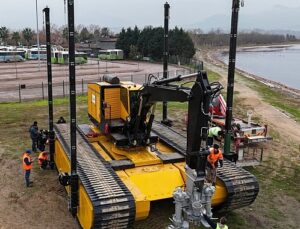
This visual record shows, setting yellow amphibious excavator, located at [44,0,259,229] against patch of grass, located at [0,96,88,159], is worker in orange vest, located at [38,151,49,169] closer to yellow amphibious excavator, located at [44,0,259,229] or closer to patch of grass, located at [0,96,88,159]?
yellow amphibious excavator, located at [44,0,259,229]

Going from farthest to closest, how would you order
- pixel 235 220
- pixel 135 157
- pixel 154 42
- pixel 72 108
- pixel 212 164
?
pixel 154 42 < pixel 135 157 < pixel 235 220 < pixel 212 164 < pixel 72 108

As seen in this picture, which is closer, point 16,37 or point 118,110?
point 118,110

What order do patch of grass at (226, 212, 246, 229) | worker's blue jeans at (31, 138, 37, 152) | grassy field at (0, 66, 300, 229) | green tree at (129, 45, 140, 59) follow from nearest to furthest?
1. patch of grass at (226, 212, 246, 229)
2. grassy field at (0, 66, 300, 229)
3. worker's blue jeans at (31, 138, 37, 152)
4. green tree at (129, 45, 140, 59)

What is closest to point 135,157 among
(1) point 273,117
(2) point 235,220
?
(2) point 235,220

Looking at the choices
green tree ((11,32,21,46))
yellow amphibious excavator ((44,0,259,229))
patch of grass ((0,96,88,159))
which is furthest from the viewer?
green tree ((11,32,21,46))

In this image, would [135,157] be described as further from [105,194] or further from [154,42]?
[154,42]

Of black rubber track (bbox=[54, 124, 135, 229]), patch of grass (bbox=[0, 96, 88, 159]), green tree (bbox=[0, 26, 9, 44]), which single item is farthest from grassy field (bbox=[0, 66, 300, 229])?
green tree (bbox=[0, 26, 9, 44])

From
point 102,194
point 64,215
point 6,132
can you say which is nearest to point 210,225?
point 102,194

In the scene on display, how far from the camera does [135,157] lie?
40.4 ft

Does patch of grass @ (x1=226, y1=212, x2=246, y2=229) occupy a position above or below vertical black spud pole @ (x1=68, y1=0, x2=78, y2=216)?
below

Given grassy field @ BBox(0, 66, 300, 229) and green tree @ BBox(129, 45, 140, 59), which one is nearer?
grassy field @ BBox(0, 66, 300, 229)

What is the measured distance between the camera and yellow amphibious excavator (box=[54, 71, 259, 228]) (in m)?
8.51

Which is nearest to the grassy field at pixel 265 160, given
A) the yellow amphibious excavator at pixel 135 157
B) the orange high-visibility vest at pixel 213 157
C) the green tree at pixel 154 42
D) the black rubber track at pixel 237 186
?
the black rubber track at pixel 237 186

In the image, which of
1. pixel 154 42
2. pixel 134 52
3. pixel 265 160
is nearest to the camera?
pixel 265 160
